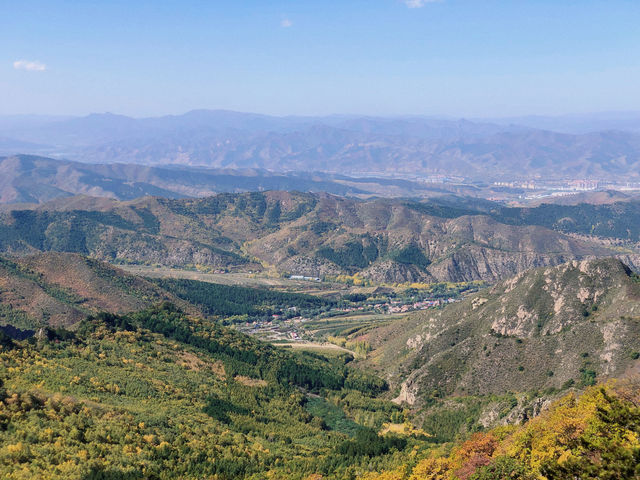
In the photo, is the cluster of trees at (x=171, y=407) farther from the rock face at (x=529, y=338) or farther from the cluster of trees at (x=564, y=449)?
the cluster of trees at (x=564, y=449)

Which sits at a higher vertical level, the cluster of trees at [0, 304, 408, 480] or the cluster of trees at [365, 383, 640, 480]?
the cluster of trees at [365, 383, 640, 480]

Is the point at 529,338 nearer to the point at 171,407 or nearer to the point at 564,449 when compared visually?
the point at 564,449

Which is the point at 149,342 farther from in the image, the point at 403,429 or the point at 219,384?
the point at 403,429

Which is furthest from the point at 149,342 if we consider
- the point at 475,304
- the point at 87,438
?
the point at 475,304

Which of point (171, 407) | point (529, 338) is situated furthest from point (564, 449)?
point (529, 338)

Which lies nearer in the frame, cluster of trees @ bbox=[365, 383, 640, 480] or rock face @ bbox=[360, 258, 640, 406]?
cluster of trees @ bbox=[365, 383, 640, 480]

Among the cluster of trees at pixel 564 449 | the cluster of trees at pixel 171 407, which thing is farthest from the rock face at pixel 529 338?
the cluster of trees at pixel 564 449

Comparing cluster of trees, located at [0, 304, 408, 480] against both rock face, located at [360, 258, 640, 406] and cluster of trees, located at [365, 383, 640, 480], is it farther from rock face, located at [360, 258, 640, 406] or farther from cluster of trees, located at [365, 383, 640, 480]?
cluster of trees, located at [365, 383, 640, 480]

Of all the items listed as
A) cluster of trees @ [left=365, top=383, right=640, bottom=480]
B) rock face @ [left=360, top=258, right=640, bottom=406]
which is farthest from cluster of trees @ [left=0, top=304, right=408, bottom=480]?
cluster of trees @ [left=365, top=383, right=640, bottom=480]

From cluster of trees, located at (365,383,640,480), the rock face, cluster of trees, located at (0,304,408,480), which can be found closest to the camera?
cluster of trees, located at (365,383,640,480)
